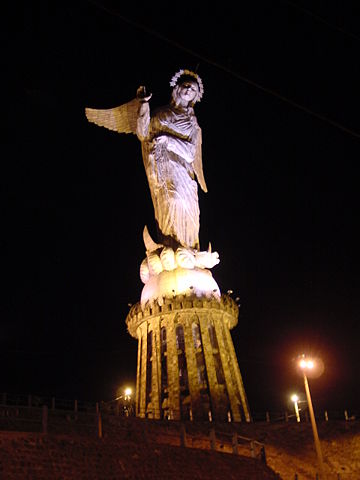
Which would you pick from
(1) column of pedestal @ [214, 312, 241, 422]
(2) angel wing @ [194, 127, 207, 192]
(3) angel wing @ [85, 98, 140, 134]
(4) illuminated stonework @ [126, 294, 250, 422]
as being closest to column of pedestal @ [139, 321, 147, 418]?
(4) illuminated stonework @ [126, 294, 250, 422]

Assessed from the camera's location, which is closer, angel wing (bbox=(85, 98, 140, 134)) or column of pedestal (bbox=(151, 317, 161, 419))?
column of pedestal (bbox=(151, 317, 161, 419))

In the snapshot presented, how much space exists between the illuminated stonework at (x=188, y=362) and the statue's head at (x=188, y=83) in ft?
54.6

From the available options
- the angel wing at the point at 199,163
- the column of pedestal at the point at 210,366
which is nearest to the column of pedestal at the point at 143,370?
the column of pedestal at the point at 210,366

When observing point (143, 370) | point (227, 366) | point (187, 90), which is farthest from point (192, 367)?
point (187, 90)

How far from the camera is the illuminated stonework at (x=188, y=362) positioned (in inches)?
1204

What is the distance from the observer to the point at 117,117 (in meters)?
40.9

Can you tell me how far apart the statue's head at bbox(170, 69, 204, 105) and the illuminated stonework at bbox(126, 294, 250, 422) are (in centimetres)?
1665

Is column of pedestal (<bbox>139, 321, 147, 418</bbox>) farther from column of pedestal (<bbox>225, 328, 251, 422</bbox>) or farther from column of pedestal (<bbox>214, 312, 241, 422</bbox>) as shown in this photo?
column of pedestal (<bbox>225, 328, 251, 422</bbox>)

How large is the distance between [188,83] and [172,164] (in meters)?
7.57

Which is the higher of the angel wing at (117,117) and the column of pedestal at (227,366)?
the angel wing at (117,117)

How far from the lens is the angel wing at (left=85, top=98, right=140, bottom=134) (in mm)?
40406

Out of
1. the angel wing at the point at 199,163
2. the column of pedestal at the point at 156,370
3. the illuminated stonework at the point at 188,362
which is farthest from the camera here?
the angel wing at the point at 199,163

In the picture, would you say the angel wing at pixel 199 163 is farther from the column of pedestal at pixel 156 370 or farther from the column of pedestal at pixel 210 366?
the column of pedestal at pixel 156 370

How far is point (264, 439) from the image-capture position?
80.1ft
